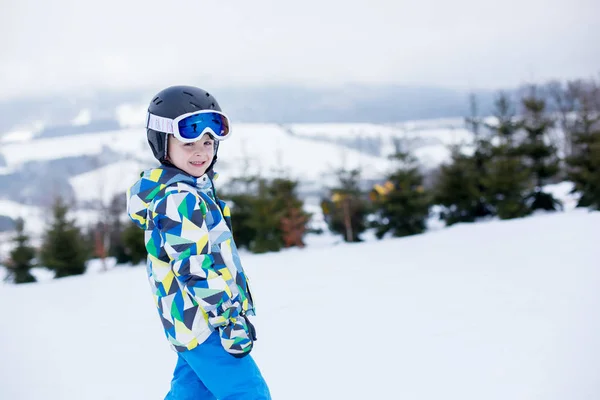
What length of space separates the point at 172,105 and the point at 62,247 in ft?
38.1

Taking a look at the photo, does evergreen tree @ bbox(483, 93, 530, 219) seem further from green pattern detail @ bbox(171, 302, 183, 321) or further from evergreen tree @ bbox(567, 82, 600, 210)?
green pattern detail @ bbox(171, 302, 183, 321)

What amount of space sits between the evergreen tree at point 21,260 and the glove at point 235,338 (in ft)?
41.2

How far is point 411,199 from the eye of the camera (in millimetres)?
12523

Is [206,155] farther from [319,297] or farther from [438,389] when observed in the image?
[319,297]

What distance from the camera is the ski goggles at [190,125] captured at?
1613 mm

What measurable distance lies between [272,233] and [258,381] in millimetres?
10636

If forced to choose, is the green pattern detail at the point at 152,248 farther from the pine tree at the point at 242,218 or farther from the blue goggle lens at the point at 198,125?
the pine tree at the point at 242,218

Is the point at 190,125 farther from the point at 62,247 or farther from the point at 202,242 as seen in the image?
the point at 62,247

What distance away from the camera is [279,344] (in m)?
3.61

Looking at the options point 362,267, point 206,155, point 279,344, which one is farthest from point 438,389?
point 362,267

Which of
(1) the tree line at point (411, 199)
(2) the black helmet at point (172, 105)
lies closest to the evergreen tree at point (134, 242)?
(1) the tree line at point (411, 199)

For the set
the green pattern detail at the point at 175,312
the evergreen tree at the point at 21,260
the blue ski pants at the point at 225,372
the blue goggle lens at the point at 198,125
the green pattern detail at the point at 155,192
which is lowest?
the evergreen tree at the point at 21,260

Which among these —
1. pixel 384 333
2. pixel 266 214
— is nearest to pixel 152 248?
pixel 384 333

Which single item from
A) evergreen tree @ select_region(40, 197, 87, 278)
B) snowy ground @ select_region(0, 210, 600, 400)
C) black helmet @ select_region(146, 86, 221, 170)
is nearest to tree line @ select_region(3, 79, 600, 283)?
evergreen tree @ select_region(40, 197, 87, 278)
